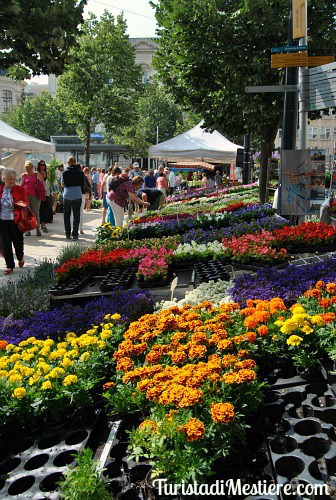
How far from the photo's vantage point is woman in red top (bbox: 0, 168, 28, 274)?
27.5ft

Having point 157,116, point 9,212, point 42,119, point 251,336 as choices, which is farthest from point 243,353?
point 42,119

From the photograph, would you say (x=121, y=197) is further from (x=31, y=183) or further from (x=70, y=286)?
(x=70, y=286)

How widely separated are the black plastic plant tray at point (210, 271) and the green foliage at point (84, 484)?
3278 mm

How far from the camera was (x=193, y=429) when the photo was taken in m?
2.26

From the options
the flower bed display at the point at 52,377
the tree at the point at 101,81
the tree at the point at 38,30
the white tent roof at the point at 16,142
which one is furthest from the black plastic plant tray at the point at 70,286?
the tree at the point at 101,81

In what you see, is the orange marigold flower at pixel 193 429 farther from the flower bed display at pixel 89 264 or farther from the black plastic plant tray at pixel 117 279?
the flower bed display at pixel 89 264

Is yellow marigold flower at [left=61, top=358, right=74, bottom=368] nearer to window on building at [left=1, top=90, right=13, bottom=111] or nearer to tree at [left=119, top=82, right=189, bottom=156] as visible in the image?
tree at [left=119, top=82, right=189, bottom=156]

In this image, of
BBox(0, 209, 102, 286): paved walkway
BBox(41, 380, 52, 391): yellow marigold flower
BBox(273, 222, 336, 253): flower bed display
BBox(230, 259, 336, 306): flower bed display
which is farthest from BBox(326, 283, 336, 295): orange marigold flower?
BBox(0, 209, 102, 286): paved walkway

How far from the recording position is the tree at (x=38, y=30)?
590 cm

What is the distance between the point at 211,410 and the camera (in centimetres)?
241

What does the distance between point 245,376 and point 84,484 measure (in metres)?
0.97

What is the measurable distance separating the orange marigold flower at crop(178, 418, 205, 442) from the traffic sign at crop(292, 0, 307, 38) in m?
6.59

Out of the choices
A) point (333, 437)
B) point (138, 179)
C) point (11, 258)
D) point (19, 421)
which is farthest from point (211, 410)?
point (138, 179)

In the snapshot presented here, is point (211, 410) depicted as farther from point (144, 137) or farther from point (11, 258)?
point (144, 137)
